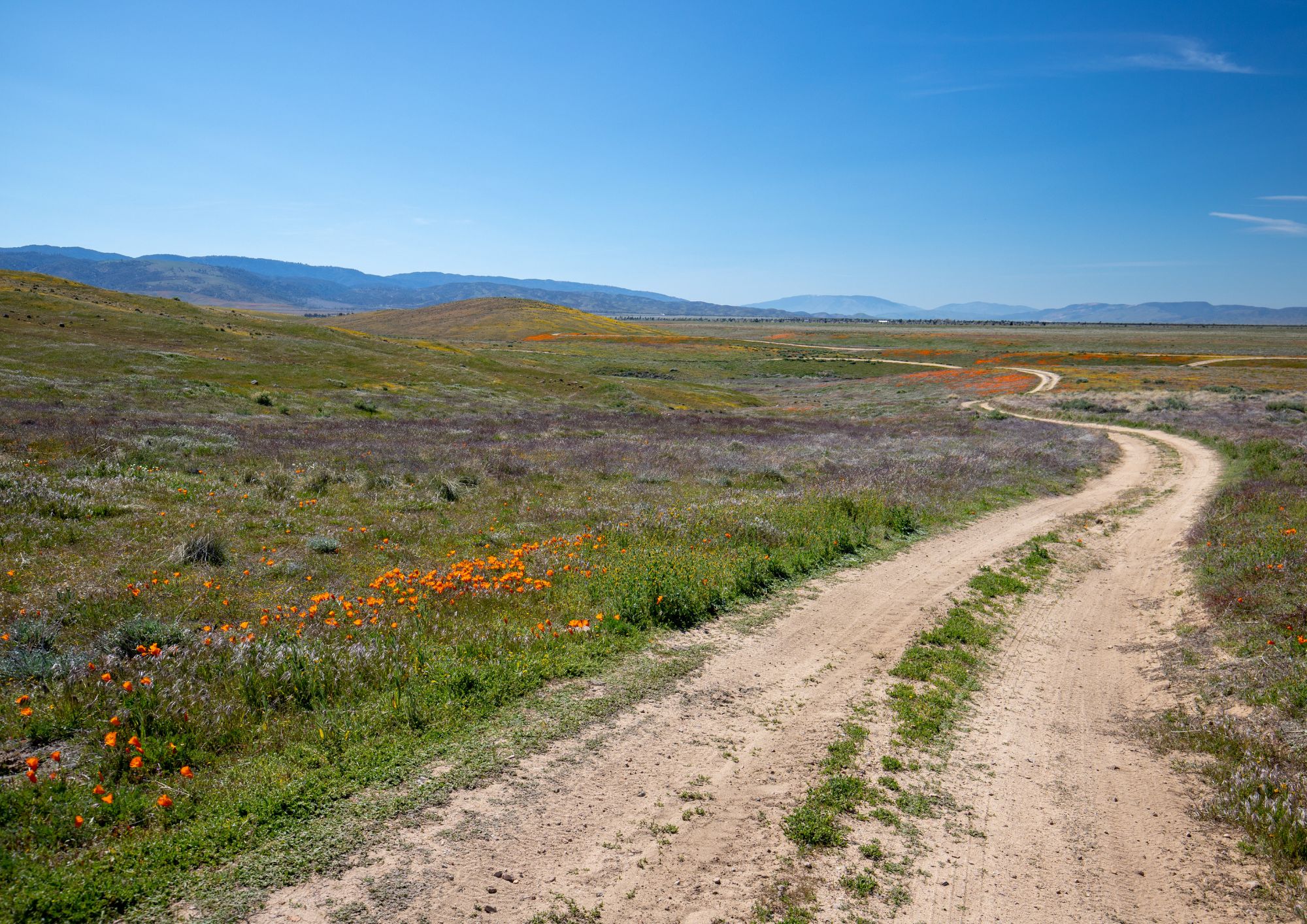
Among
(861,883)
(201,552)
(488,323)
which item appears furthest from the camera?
(488,323)

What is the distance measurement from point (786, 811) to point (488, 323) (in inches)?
6394

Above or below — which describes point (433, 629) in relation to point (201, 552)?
below

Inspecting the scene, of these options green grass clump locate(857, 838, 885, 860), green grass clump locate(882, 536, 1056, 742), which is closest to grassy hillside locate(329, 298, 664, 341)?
green grass clump locate(882, 536, 1056, 742)

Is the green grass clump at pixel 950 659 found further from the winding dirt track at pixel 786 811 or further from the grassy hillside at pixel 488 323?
the grassy hillside at pixel 488 323

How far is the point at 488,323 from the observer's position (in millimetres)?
158125

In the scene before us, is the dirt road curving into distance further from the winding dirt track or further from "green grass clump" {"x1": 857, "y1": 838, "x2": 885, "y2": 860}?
"green grass clump" {"x1": 857, "y1": 838, "x2": 885, "y2": 860}

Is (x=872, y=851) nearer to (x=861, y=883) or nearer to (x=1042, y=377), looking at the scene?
(x=861, y=883)

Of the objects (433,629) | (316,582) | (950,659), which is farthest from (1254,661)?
(316,582)

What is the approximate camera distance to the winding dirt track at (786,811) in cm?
471

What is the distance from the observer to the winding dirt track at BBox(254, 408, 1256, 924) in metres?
4.71

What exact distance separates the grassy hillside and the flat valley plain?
394 ft

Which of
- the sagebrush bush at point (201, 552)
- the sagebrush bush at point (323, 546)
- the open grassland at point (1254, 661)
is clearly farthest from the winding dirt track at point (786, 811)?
the sagebrush bush at point (201, 552)

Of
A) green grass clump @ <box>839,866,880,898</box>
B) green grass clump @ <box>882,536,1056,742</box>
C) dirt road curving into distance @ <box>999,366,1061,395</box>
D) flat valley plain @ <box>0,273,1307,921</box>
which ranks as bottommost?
green grass clump @ <box>882,536,1056,742</box>

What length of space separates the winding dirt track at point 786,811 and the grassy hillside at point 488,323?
13308 cm
